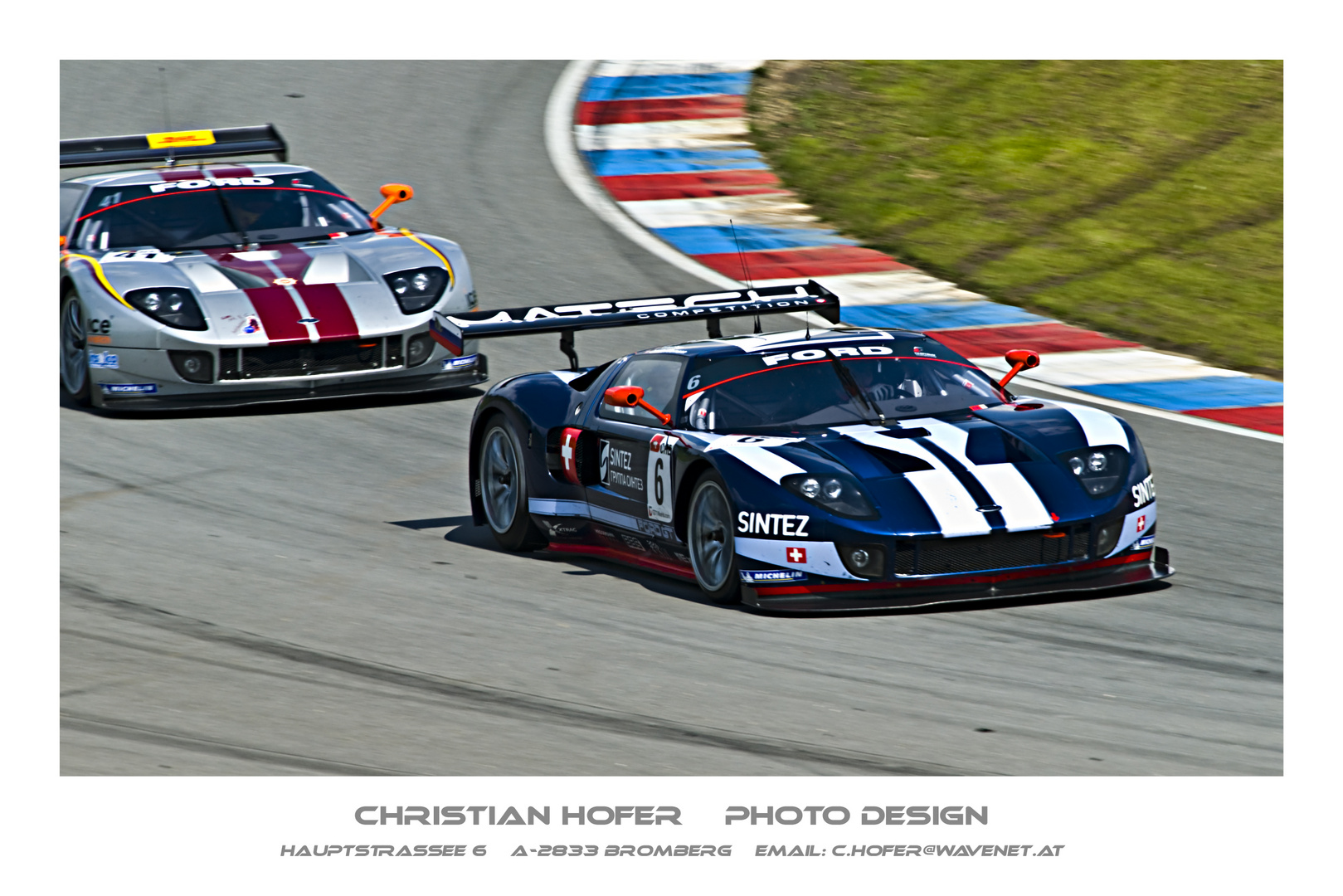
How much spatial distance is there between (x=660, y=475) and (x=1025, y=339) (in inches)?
214

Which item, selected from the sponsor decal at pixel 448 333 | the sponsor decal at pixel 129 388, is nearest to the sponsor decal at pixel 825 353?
the sponsor decal at pixel 448 333

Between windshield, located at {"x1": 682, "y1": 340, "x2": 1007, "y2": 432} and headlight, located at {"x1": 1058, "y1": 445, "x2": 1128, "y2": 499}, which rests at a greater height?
windshield, located at {"x1": 682, "y1": 340, "x2": 1007, "y2": 432}

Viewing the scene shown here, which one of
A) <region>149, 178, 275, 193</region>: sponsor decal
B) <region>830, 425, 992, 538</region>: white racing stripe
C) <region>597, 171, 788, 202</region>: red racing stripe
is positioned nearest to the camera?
<region>830, 425, 992, 538</region>: white racing stripe

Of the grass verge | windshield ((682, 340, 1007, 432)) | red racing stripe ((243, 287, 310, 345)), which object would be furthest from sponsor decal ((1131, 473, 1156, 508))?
red racing stripe ((243, 287, 310, 345))

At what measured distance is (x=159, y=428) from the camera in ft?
36.4

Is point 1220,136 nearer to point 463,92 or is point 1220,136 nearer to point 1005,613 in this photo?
point 463,92

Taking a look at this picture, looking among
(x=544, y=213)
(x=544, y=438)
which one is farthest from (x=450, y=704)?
(x=544, y=213)

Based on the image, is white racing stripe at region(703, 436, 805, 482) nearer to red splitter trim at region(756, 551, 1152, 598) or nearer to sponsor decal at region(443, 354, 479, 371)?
red splitter trim at region(756, 551, 1152, 598)

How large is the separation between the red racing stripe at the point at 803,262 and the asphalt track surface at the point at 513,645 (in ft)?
11.4

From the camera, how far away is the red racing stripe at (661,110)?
57.2 feet

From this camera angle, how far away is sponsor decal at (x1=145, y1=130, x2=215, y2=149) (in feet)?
43.5

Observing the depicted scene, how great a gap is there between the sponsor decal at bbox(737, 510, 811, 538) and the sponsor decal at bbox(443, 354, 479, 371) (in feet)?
16.3

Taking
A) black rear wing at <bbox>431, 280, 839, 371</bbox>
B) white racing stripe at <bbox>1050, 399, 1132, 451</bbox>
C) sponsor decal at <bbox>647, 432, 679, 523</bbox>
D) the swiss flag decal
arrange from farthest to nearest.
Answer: black rear wing at <bbox>431, 280, 839, 371</bbox>
the swiss flag decal
sponsor decal at <bbox>647, 432, 679, 523</bbox>
white racing stripe at <bbox>1050, 399, 1132, 451</bbox>

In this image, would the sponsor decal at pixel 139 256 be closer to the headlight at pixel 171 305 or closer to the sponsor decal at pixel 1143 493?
the headlight at pixel 171 305
